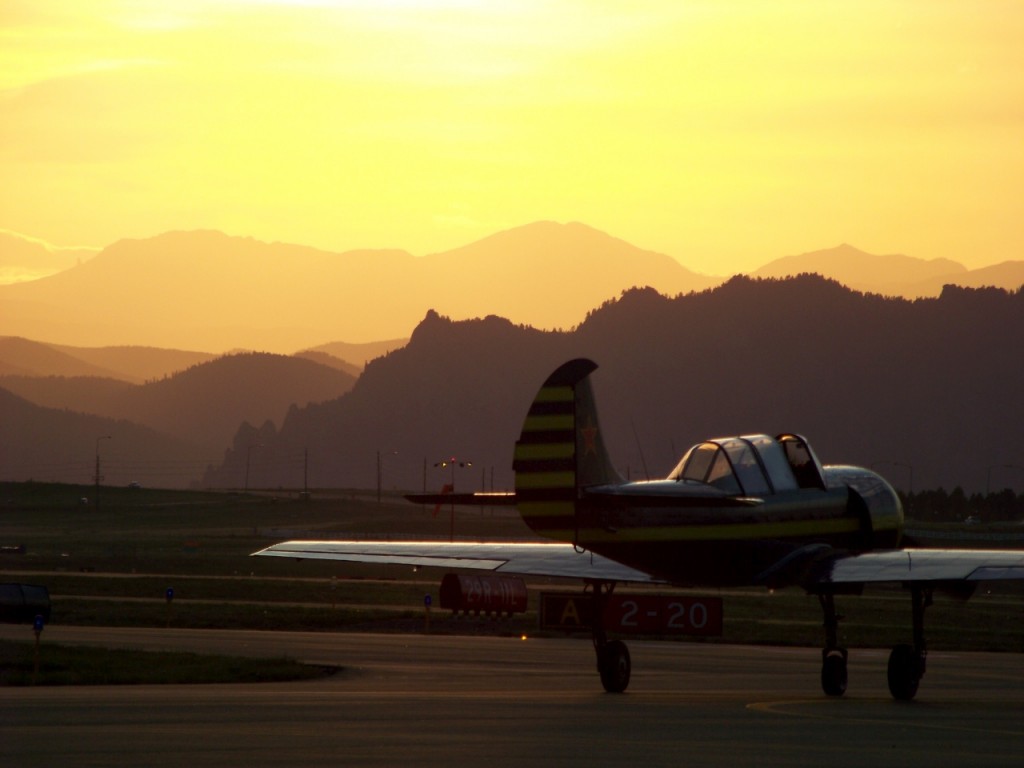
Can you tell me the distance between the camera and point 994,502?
6826 inches

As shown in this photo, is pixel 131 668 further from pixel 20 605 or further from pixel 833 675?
pixel 20 605

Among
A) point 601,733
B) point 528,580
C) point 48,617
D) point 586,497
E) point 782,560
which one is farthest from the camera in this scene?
point 528,580

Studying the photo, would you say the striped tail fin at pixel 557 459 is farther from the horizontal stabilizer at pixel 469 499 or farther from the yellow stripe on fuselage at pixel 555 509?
the horizontal stabilizer at pixel 469 499

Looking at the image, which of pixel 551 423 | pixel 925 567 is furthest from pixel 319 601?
pixel 925 567

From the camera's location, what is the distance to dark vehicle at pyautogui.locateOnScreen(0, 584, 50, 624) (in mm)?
42938

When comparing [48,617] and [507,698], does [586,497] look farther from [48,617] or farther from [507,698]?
[48,617]

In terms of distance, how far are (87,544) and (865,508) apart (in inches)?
4273

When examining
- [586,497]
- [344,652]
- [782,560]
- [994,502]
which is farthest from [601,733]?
[994,502]

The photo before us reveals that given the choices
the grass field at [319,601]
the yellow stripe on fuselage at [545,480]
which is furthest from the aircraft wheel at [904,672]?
the grass field at [319,601]

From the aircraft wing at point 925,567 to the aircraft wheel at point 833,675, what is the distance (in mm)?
1646

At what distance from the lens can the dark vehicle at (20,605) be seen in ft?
141

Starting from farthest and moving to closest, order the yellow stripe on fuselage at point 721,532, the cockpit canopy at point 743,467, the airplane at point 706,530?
the cockpit canopy at point 743,467
the yellow stripe on fuselage at point 721,532
the airplane at point 706,530

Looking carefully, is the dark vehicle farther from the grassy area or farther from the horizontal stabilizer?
the horizontal stabilizer

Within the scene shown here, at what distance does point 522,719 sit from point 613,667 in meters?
4.82
